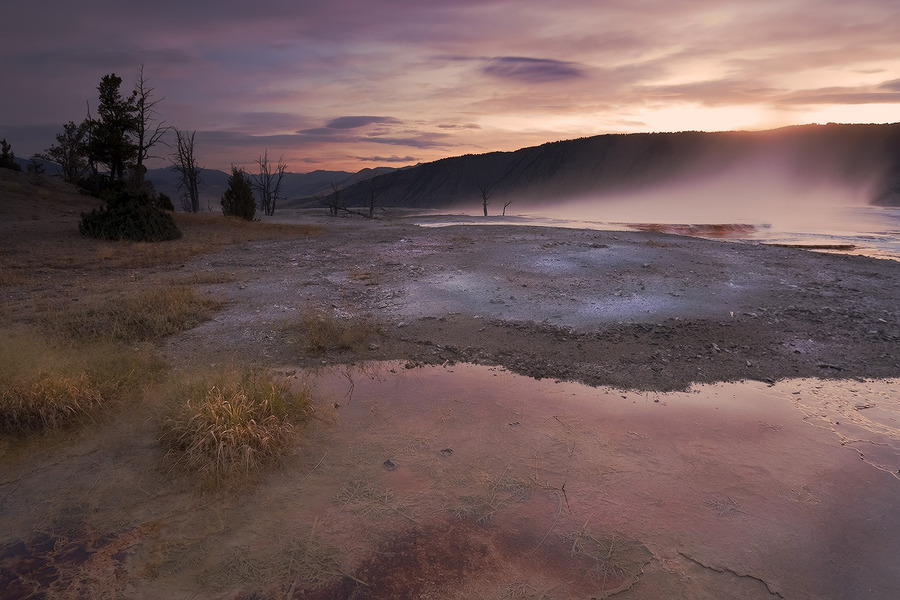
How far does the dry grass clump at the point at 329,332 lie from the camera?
7055 millimetres

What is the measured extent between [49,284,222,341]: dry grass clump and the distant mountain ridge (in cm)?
9797

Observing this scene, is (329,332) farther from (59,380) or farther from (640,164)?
(640,164)

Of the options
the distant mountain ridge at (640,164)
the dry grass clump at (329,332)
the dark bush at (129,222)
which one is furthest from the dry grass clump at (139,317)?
the distant mountain ridge at (640,164)

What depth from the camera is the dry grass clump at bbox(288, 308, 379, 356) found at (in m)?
7.05

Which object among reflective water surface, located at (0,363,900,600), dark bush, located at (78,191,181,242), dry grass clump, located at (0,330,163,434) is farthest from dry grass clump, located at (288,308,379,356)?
dark bush, located at (78,191,181,242)

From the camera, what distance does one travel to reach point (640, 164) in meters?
117

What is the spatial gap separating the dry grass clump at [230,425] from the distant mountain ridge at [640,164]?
9895cm

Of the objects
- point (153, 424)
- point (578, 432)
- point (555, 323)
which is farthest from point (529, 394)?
point (153, 424)

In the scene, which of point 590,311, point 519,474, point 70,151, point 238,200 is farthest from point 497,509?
point 70,151

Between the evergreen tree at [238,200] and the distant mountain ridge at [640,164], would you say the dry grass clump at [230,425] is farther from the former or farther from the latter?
the distant mountain ridge at [640,164]

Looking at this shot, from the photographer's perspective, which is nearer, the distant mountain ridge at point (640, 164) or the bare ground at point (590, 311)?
the bare ground at point (590, 311)

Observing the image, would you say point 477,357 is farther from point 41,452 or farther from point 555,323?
point 41,452

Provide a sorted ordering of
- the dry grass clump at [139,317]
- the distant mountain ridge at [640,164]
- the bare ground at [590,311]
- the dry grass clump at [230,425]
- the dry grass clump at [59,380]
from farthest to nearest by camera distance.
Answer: the distant mountain ridge at [640,164]
the dry grass clump at [139,317]
the bare ground at [590,311]
the dry grass clump at [59,380]
the dry grass clump at [230,425]

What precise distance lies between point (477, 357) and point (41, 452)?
180 inches
